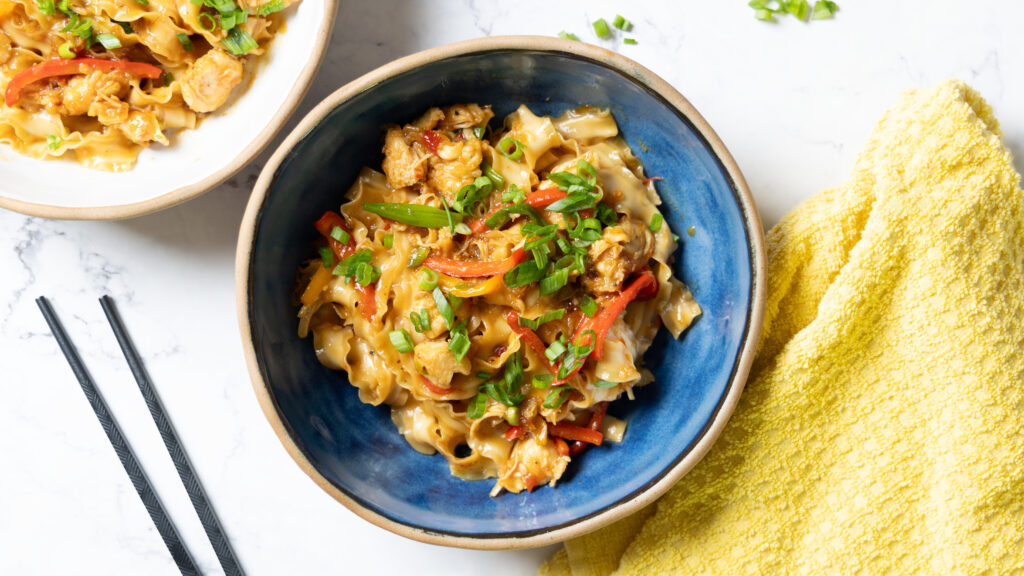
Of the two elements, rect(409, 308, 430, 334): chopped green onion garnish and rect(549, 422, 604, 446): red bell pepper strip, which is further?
rect(549, 422, 604, 446): red bell pepper strip

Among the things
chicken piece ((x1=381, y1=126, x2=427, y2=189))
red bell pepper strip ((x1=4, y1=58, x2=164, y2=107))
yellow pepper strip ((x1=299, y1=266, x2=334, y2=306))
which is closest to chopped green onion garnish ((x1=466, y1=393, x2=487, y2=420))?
yellow pepper strip ((x1=299, y1=266, x2=334, y2=306))

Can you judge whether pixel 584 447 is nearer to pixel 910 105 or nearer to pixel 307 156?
pixel 307 156

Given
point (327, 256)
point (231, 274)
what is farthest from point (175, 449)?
point (327, 256)

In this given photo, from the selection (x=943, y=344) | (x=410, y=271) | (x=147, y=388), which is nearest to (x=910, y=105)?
(x=943, y=344)

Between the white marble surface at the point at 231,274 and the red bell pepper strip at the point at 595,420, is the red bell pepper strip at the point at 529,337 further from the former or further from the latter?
the white marble surface at the point at 231,274

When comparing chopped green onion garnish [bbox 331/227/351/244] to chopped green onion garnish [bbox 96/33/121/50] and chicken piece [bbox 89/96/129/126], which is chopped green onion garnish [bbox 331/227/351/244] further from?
chopped green onion garnish [bbox 96/33/121/50]

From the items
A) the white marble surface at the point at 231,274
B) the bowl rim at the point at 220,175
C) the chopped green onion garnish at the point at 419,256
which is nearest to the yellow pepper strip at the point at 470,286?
the chopped green onion garnish at the point at 419,256
